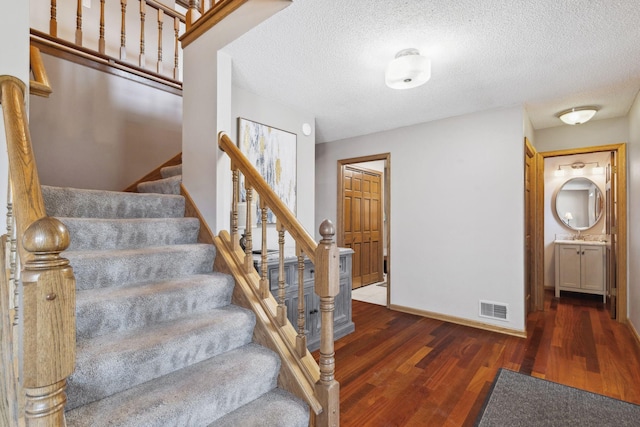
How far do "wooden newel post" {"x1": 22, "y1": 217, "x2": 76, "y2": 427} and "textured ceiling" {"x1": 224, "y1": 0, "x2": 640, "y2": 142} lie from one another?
1.82 meters

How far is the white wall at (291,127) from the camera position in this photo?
3.10m

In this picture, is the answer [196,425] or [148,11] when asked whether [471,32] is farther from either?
[148,11]

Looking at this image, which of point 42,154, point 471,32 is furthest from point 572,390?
point 42,154

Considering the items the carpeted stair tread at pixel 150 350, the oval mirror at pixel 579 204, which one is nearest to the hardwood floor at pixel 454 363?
the carpeted stair tread at pixel 150 350

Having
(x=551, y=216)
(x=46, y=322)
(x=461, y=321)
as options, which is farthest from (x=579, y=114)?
(x=46, y=322)

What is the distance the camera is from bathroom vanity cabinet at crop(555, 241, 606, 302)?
4.53m

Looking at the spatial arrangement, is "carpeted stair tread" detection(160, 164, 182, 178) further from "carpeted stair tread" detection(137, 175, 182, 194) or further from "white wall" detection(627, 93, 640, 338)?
"white wall" detection(627, 93, 640, 338)

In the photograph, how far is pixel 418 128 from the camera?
13.1 ft

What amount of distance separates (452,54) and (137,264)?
2.60m

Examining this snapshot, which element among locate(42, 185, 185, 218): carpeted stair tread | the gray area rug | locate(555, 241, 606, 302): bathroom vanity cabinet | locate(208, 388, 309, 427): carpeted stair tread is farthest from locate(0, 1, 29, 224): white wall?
locate(555, 241, 606, 302): bathroom vanity cabinet

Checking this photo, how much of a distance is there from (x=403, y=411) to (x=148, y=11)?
506 cm

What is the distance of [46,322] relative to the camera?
2.40 ft

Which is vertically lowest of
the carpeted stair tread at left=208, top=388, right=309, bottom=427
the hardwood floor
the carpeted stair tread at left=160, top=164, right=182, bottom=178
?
the hardwood floor

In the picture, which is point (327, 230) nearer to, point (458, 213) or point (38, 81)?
point (38, 81)
